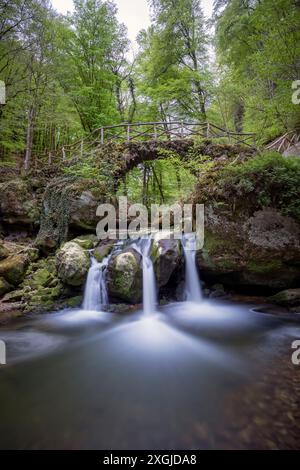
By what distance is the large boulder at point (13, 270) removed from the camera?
258 inches

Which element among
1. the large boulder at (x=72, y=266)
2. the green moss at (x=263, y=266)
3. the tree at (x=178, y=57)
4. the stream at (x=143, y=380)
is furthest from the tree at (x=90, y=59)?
the stream at (x=143, y=380)

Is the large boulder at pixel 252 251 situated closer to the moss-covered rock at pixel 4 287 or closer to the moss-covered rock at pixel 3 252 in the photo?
the moss-covered rock at pixel 4 287

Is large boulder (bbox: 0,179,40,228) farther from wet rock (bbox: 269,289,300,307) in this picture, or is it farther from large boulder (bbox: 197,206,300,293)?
wet rock (bbox: 269,289,300,307)

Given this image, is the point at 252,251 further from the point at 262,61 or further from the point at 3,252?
the point at 3,252

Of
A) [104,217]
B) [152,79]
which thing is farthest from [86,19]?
[104,217]

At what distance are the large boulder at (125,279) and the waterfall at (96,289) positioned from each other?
0.82ft

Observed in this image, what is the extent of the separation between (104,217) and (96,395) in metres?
6.51

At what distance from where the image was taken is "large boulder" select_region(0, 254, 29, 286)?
6547mm

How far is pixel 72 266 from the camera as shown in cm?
618

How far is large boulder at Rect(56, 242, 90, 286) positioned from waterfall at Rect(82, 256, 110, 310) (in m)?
0.19

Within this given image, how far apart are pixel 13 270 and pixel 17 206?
305 centimetres

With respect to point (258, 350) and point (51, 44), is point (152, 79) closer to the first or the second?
point (51, 44)

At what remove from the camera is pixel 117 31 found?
14.0m

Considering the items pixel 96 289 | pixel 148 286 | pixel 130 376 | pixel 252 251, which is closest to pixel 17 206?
pixel 96 289
